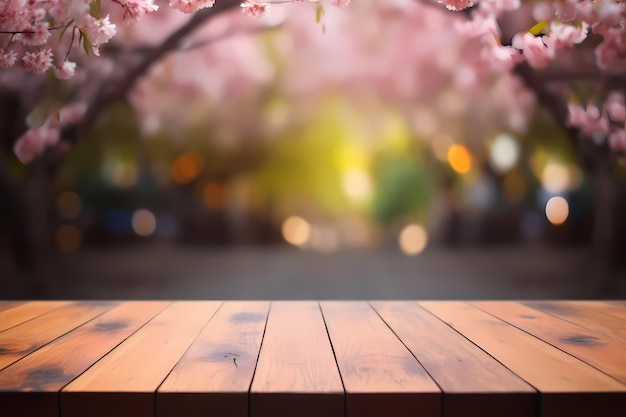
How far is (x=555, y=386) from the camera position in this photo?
885 millimetres

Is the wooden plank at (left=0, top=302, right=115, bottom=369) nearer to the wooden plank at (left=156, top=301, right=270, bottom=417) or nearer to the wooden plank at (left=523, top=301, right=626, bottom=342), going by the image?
the wooden plank at (left=156, top=301, right=270, bottom=417)

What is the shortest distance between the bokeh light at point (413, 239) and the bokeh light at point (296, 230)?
63cm

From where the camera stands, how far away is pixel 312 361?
101 centimetres

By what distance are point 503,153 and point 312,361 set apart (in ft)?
9.21

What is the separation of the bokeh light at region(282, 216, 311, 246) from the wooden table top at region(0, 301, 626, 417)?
216 centimetres

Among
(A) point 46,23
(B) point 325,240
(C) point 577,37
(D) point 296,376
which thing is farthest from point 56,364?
(B) point 325,240

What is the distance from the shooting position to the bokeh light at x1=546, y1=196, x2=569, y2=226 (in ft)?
11.0

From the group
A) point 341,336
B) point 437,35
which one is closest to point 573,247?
point 437,35

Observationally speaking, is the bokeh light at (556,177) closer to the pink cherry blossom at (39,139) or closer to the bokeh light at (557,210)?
the bokeh light at (557,210)

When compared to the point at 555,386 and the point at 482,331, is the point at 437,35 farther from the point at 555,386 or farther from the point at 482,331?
the point at 555,386

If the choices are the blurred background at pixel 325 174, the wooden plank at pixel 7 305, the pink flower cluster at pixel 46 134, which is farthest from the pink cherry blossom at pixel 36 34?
the blurred background at pixel 325 174

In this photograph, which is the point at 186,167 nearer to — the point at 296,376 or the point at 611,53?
the point at 611,53

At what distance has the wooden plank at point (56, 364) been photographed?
874 millimetres

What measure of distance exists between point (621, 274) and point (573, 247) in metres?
0.49
